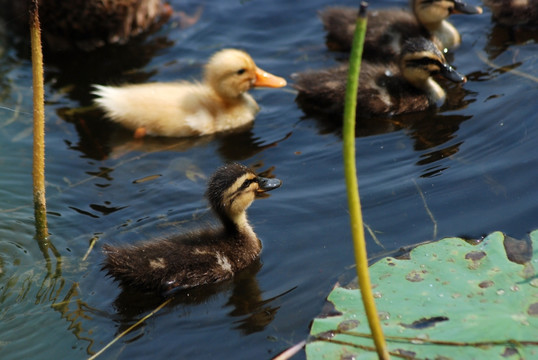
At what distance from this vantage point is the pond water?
11.9 feet

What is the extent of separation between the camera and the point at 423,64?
5492 mm

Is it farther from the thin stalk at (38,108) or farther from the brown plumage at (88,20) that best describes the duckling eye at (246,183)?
the brown plumage at (88,20)

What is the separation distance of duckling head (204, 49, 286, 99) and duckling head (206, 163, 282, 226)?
1.48 meters

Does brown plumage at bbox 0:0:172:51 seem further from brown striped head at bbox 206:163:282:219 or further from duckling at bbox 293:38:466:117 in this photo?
brown striped head at bbox 206:163:282:219

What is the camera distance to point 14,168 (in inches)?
198

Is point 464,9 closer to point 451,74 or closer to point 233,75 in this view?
point 451,74

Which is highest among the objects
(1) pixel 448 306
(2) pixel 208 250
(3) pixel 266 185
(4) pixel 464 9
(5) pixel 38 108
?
(5) pixel 38 108

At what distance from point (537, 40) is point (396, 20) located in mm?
1109

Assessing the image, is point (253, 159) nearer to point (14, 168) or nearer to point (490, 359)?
point (14, 168)

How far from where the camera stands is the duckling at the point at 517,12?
625 centimetres

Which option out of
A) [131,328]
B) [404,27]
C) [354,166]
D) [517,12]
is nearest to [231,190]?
[131,328]

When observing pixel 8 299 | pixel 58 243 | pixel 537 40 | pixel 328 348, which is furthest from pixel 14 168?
pixel 537 40

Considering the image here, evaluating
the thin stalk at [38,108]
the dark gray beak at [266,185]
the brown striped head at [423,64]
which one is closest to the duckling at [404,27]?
the brown striped head at [423,64]

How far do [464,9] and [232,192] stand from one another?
3.19 metres
